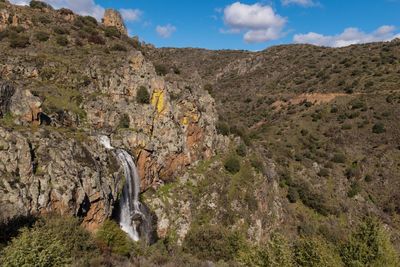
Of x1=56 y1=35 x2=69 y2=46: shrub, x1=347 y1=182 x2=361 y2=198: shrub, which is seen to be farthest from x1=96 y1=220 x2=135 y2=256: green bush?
x1=347 y1=182 x2=361 y2=198: shrub

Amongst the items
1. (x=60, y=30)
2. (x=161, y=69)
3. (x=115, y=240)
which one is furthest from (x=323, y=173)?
(x=60, y=30)

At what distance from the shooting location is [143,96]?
42.4 meters

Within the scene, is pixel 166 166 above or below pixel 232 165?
above

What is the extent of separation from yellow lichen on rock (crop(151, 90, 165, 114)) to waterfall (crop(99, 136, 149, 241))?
8.54 m

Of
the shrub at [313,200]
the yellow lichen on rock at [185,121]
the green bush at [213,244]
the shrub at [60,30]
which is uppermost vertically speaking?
the shrub at [60,30]

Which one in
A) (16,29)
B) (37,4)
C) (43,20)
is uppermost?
(37,4)

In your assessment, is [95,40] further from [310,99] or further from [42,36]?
[310,99]

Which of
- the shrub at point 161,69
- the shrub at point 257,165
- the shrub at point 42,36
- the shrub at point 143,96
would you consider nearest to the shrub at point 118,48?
the shrub at point 161,69

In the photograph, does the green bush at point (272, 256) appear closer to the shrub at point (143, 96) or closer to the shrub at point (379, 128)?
the shrub at point (143, 96)

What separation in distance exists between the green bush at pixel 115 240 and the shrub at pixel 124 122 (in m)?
14.0

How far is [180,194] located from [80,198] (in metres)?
14.5

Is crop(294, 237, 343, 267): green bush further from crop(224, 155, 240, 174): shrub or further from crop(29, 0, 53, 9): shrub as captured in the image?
crop(29, 0, 53, 9): shrub

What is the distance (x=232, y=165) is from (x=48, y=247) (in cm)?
3151

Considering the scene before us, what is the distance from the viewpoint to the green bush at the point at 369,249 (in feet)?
82.1
